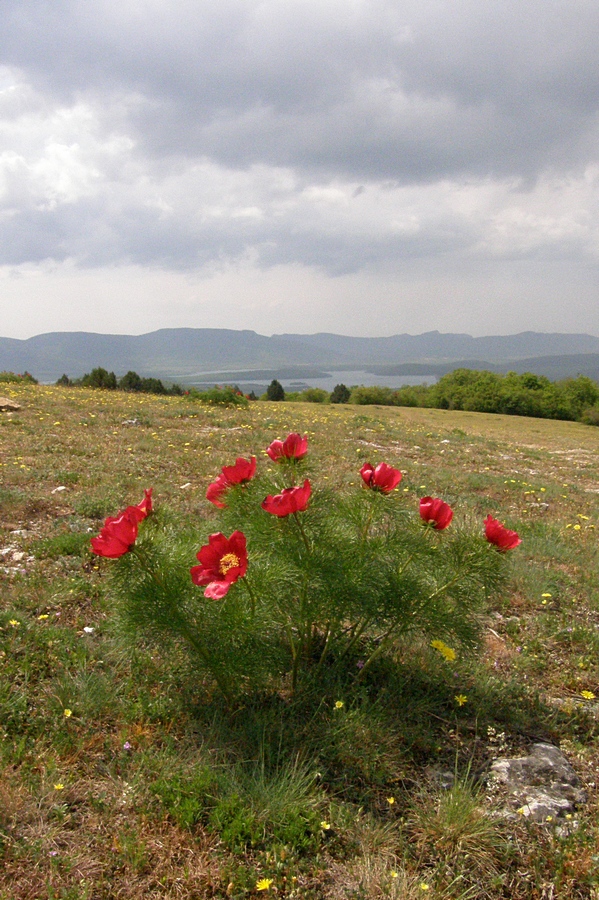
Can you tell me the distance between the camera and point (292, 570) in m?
2.67

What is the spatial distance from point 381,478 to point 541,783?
1673mm

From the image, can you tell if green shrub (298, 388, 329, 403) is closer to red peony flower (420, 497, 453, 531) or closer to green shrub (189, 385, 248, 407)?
green shrub (189, 385, 248, 407)

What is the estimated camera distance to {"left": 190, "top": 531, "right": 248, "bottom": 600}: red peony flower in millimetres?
2396

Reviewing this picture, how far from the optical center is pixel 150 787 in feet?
7.98

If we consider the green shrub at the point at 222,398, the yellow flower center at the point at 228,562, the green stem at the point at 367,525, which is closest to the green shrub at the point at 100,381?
the green shrub at the point at 222,398

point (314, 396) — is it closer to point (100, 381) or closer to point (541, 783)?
point (100, 381)

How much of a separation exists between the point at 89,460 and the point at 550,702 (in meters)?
6.84

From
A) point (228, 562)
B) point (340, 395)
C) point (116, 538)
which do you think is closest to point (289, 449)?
point (228, 562)

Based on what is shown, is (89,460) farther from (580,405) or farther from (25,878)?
(580,405)

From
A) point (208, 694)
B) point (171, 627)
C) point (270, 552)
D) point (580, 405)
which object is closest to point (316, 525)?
point (270, 552)

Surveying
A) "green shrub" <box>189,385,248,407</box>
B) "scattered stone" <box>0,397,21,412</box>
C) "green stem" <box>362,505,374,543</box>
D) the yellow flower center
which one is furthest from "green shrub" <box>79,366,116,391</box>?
the yellow flower center

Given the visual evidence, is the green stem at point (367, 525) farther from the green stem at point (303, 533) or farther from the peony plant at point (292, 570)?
the green stem at point (303, 533)

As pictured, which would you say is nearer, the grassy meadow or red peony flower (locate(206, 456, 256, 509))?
the grassy meadow

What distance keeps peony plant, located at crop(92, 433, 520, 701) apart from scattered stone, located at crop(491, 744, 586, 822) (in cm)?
61
